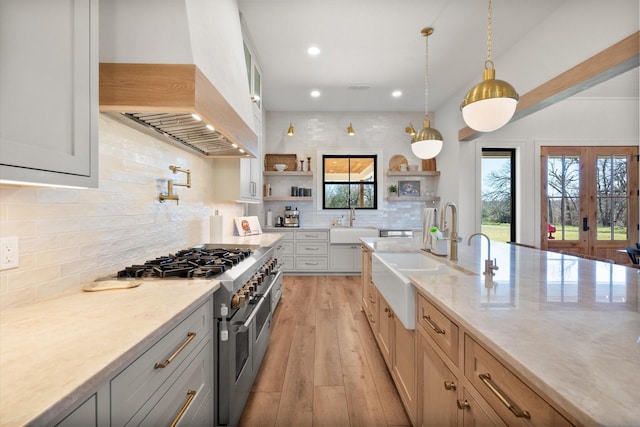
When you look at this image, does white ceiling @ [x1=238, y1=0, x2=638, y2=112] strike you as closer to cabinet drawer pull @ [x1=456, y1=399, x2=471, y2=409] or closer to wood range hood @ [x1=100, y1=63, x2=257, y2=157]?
wood range hood @ [x1=100, y1=63, x2=257, y2=157]

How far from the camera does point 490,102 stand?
190cm

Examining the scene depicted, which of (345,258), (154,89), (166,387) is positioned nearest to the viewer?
(166,387)

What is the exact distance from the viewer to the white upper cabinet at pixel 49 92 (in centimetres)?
73

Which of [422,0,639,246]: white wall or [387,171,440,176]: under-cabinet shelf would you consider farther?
[387,171,440,176]: under-cabinet shelf

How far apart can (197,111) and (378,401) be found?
79.3 inches

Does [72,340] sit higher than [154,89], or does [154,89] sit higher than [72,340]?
[154,89]

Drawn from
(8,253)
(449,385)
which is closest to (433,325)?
(449,385)

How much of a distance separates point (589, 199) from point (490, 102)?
4.19m

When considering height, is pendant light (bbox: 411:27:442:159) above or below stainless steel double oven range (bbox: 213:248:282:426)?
above

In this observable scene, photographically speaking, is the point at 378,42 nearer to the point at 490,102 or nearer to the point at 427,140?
the point at 427,140

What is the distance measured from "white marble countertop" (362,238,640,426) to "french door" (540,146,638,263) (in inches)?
144

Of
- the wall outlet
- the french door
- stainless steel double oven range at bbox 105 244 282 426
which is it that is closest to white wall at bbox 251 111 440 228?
the french door

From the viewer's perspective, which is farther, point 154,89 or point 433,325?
point 154,89

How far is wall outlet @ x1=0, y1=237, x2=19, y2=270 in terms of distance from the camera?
100cm
